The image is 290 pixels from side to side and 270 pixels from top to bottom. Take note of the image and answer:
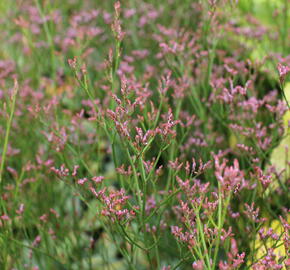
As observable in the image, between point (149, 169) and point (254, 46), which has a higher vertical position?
point (254, 46)

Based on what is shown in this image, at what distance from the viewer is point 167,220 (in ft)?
6.62

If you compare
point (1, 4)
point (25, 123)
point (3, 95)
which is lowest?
point (25, 123)

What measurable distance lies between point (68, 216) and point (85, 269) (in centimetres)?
37

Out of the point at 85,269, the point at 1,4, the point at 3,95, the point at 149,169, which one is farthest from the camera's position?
the point at 1,4

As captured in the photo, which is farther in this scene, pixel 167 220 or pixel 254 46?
pixel 254 46

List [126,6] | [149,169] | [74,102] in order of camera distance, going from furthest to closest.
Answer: [126,6]
[74,102]
[149,169]

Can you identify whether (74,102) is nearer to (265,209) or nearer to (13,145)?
(13,145)

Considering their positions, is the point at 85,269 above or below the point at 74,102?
below

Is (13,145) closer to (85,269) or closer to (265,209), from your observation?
(85,269)

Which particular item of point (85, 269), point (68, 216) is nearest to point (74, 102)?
point (68, 216)

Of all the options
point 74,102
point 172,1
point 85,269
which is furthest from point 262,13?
point 85,269

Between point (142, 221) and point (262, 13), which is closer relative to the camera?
point (142, 221)

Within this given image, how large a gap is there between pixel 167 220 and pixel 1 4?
2.99m

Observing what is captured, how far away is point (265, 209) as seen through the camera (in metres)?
Result: 2.00
